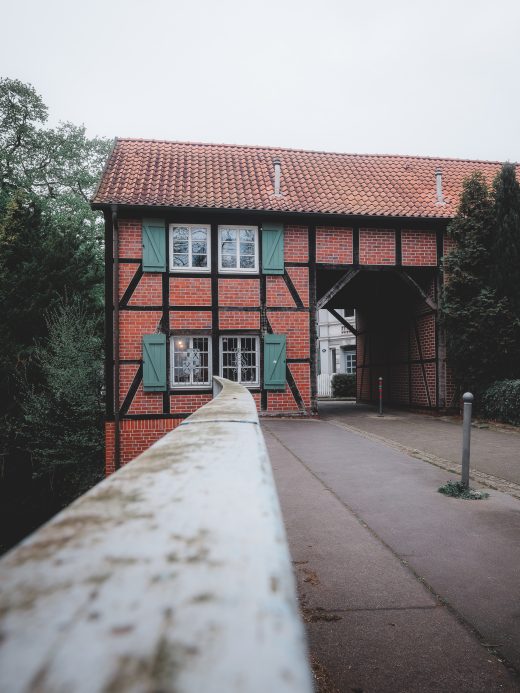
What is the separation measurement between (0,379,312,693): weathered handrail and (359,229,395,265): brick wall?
1278cm

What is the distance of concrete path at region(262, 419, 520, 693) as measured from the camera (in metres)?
1.88

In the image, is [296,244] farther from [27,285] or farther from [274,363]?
[27,285]

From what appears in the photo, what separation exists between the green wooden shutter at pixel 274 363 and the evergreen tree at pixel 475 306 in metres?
4.47

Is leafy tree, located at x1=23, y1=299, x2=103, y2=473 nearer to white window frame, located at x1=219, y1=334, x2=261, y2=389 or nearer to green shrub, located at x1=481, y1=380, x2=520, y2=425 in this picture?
white window frame, located at x1=219, y1=334, x2=261, y2=389

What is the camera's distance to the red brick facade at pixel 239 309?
11.6 m

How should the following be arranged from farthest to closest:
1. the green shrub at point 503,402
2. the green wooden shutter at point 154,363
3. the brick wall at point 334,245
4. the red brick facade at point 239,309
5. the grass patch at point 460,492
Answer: the brick wall at point 334,245 < the red brick facade at point 239,309 < the green wooden shutter at point 154,363 < the green shrub at point 503,402 < the grass patch at point 460,492

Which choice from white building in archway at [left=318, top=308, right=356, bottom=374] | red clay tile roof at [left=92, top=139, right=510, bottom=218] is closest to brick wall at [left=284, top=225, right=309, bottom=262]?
red clay tile roof at [left=92, top=139, right=510, bottom=218]

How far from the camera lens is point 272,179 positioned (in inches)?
531

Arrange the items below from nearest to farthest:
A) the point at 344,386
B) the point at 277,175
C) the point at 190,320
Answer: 1. the point at 190,320
2. the point at 277,175
3. the point at 344,386

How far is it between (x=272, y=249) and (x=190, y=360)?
3615 millimetres

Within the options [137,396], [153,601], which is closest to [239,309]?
[137,396]

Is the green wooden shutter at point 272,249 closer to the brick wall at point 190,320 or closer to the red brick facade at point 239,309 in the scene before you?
the red brick facade at point 239,309

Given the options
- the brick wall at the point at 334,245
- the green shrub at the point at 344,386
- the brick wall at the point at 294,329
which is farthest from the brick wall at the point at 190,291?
the green shrub at the point at 344,386

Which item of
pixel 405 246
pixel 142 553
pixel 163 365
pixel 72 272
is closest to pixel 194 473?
pixel 142 553
